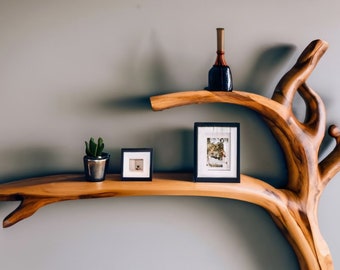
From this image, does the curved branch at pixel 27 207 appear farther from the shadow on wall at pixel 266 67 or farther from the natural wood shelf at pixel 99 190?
the shadow on wall at pixel 266 67

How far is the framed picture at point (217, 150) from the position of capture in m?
1.54

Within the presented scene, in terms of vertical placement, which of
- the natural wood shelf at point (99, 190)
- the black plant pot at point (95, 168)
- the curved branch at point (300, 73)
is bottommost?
the natural wood shelf at point (99, 190)

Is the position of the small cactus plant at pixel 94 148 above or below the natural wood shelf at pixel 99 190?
above

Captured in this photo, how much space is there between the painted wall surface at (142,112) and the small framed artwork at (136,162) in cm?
10

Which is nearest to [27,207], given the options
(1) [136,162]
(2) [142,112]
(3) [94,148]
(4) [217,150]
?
(3) [94,148]

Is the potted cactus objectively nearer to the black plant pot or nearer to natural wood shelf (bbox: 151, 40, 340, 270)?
the black plant pot

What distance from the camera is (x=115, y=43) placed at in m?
1.60

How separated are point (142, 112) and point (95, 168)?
307 millimetres

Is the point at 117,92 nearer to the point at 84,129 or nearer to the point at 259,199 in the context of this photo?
the point at 84,129

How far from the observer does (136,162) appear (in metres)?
1.56

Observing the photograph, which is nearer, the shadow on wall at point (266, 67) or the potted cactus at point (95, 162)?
the potted cactus at point (95, 162)

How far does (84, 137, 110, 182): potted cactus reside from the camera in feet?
4.96

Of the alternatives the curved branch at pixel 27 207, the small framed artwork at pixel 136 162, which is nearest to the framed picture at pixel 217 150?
the small framed artwork at pixel 136 162

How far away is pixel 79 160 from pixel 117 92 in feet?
1.07
